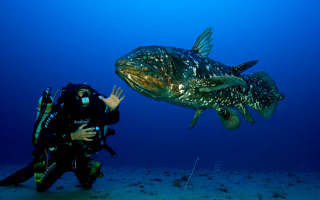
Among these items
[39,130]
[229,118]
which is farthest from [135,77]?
[39,130]

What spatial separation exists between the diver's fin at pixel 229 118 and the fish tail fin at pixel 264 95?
135cm

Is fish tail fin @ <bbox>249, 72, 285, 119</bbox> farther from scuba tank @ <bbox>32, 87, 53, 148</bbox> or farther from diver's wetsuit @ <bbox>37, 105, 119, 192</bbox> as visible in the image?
scuba tank @ <bbox>32, 87, 53, 148</bbox>

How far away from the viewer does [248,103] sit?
553 centimetres

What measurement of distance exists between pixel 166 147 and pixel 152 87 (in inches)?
3087

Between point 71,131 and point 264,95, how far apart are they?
563cm

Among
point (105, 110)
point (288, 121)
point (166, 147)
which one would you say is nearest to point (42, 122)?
point (105, 110)

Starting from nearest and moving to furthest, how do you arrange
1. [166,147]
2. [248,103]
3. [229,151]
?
[248,103]
[229,151]
[166,147]

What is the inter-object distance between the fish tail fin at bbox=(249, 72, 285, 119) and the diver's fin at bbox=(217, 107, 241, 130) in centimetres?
135

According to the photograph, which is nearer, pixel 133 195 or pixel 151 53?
pixel 151 53

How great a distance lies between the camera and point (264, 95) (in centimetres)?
568

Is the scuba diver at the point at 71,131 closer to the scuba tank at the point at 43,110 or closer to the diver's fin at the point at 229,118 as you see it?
the scuba tank at the point at 43,110

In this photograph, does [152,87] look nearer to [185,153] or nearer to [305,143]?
[185,153]

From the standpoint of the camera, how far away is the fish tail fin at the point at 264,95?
560 centimetres

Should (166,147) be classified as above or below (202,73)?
below
